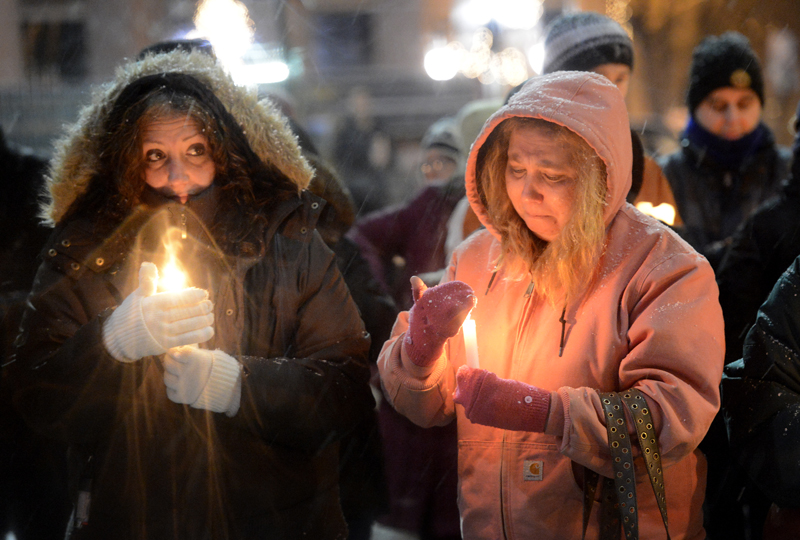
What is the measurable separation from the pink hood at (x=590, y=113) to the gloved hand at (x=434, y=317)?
1.91 ft

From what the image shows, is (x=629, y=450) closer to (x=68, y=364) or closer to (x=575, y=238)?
(x=575, y=238)

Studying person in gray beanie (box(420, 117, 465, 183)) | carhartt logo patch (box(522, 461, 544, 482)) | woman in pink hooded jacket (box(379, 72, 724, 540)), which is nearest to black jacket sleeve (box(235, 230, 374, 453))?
woman in pink hooded jacket (box(379, 72, 724, 540))

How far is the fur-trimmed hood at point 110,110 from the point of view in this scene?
2.40 meters

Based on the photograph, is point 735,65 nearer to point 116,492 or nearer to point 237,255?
point 237,255

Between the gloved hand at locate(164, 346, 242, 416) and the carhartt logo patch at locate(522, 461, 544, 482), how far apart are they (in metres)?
0.91

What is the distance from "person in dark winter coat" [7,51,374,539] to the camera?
212cm

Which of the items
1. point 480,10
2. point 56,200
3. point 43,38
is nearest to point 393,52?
point 43,38

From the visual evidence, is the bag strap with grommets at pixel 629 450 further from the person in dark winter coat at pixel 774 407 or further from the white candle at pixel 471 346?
the person in dark winter coat at pixel 774 407

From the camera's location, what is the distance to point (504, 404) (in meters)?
1.79

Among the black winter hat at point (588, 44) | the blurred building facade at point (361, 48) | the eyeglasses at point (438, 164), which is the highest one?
the blurred building facade at point (361, 48)

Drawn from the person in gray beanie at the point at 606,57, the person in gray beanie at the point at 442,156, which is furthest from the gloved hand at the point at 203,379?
the person in gray beanie at the point at 442,156

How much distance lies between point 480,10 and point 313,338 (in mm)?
7386

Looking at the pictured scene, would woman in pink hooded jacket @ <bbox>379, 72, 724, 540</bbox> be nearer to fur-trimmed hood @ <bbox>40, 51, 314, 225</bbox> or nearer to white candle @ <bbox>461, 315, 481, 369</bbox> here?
white candle @ <bbox>461, 315, 481, 369</bbox>

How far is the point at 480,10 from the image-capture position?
8648 mm
